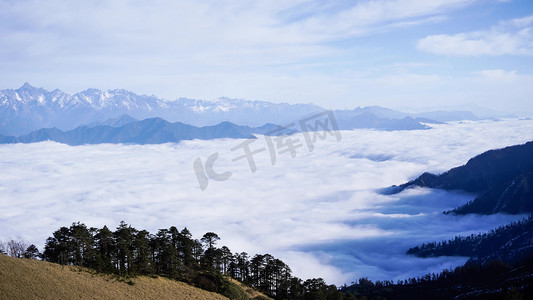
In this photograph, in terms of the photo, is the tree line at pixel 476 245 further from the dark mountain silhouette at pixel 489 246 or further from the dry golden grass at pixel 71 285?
the dry golden grass at pixel 71 285

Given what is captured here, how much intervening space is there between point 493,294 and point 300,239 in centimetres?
10896

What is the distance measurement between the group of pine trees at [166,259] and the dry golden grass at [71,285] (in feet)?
8.60

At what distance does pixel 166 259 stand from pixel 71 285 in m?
15.0

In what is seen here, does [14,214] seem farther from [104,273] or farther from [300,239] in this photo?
[104,273]

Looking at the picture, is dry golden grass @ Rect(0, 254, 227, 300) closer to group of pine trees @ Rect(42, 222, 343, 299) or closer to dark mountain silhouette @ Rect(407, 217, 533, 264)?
group of pine trees @ Rect(42, 222, 343, 299)

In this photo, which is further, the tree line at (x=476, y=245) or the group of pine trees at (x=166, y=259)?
the tree line at (x=476, y=245)

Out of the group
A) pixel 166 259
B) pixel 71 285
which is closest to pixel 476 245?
pixel 166 259

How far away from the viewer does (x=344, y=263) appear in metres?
173

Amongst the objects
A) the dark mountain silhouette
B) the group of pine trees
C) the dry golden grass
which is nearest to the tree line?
the dark mountain silhouette

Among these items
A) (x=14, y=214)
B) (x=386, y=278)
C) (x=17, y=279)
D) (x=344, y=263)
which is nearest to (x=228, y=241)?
(x=344, y=263)

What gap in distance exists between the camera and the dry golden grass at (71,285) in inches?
1396

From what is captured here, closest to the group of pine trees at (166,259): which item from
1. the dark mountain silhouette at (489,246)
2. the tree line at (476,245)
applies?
the tree line at (476,245)

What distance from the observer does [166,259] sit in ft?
173

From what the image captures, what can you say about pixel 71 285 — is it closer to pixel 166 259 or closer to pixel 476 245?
pixel 166 259
